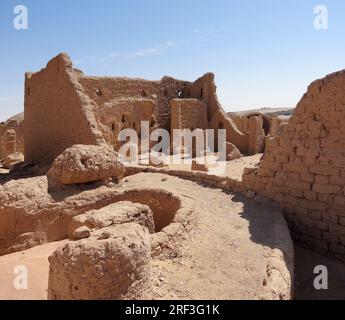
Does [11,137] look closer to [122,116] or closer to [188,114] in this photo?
[122,116]

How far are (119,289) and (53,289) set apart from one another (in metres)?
0.73

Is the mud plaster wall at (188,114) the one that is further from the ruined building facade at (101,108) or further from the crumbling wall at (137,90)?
the crumbling wall at (137,90)

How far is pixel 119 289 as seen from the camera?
10.6ft

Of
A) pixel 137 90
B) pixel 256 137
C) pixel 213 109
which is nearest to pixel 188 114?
pixel 213 109

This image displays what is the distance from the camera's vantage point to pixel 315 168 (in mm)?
6133

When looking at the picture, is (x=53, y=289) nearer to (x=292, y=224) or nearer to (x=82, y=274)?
(x=82, y=274)

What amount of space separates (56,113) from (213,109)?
899cm

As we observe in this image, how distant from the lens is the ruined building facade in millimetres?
12523

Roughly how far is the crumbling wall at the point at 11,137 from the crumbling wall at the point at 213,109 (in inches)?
438

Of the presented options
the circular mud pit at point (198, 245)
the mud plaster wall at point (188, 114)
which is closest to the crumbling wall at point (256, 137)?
the mud plaster wall at point (188, 114)

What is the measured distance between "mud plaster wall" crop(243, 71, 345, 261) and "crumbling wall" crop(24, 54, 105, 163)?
22.7 ft

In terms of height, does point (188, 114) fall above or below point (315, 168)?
above

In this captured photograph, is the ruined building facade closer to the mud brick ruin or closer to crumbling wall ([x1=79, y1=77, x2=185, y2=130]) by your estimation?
crumbling wall ([x1=79, y1=77, x2=185, y2=130])
